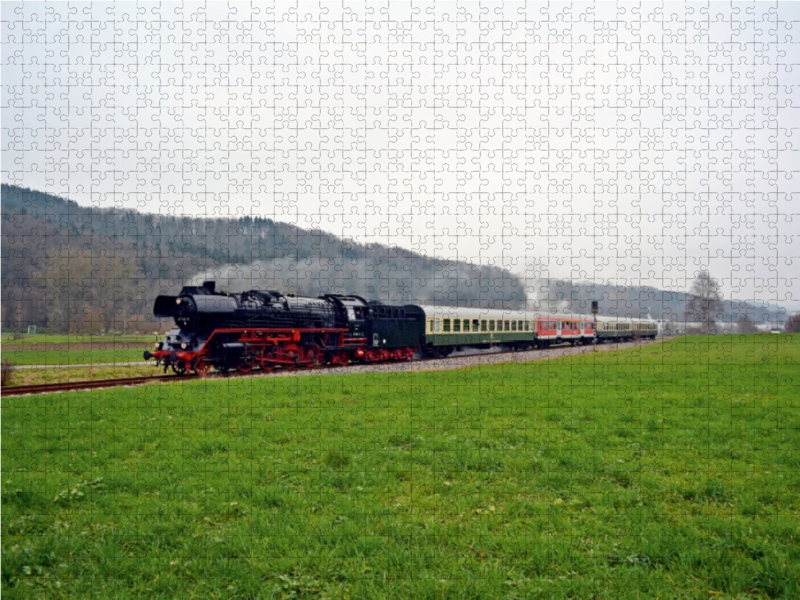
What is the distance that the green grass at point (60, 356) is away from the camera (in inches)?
750

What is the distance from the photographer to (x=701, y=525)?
6.94 metres

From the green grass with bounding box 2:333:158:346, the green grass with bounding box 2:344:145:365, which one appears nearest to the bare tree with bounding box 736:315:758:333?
the green grass with bounding box 2:333:158:346

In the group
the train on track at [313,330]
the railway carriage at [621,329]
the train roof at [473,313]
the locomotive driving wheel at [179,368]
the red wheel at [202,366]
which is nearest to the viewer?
the locomotive driving wheel at [179,368]

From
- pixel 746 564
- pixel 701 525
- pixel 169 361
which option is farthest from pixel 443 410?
pixel 169 361

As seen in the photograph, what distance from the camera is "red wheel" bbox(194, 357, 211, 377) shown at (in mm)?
24422

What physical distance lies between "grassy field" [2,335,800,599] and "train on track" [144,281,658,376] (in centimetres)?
988

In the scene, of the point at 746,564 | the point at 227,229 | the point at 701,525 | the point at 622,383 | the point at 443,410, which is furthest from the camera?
the point at 622,383

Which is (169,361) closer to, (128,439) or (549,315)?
(128,439)

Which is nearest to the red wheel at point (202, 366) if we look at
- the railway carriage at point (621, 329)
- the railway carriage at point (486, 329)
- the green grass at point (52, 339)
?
the green grass at point (52, 339)

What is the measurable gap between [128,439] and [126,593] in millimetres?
6267

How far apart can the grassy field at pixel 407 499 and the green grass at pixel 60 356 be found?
14.5ft

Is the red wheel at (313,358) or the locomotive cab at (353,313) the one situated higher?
the locomotive cab at (353,313)

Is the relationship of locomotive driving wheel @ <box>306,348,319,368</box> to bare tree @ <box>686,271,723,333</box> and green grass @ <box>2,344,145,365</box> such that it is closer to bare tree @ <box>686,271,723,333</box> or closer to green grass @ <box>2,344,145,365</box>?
green grass @ <box>2,344,145,365</box>

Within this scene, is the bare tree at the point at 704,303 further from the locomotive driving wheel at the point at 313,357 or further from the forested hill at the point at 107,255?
the locomotive driving wheel at the point at 313,357
